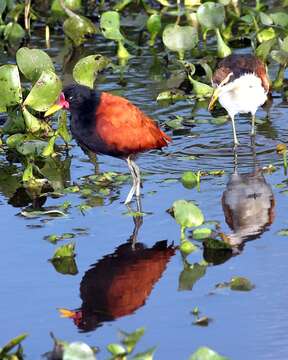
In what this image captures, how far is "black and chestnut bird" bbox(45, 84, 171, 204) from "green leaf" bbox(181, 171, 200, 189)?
1.27ft

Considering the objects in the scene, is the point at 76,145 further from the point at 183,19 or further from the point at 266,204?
the point at 183,19

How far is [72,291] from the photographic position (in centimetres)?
704

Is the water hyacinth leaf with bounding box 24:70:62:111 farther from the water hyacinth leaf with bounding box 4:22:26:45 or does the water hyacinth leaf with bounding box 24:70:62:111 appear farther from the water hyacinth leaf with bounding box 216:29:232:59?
the water hyacinth leaf with bounding box 4:22:26:45

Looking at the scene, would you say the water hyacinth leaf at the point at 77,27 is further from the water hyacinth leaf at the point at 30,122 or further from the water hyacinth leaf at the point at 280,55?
the water hyacinth leaf at the point at 30,122

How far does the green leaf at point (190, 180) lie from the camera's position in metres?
8.70

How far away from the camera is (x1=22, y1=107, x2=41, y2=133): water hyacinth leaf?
31.9 ft

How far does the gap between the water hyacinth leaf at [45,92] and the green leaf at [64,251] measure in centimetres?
233

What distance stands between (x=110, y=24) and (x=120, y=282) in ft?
16.8

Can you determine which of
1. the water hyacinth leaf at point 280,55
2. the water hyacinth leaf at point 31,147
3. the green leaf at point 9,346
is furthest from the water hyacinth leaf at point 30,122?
the green leaf at point 9,346

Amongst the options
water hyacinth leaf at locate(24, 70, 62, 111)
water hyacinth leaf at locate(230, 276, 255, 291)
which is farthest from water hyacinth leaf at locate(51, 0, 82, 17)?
water hyacinth leaf at locate(230, 276, 255, 291)

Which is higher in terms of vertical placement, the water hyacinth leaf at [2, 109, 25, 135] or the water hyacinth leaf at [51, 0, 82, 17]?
the water hyacinth leaf at [51, 0, 82, 17]

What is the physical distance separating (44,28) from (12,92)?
4421 mm

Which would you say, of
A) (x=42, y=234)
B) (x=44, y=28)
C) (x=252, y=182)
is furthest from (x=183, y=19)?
(x=42, y=234)

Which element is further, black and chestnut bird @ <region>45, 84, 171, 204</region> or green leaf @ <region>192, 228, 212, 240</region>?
black and chestnut bird @ <region>45, 84, 171, 204</region>
